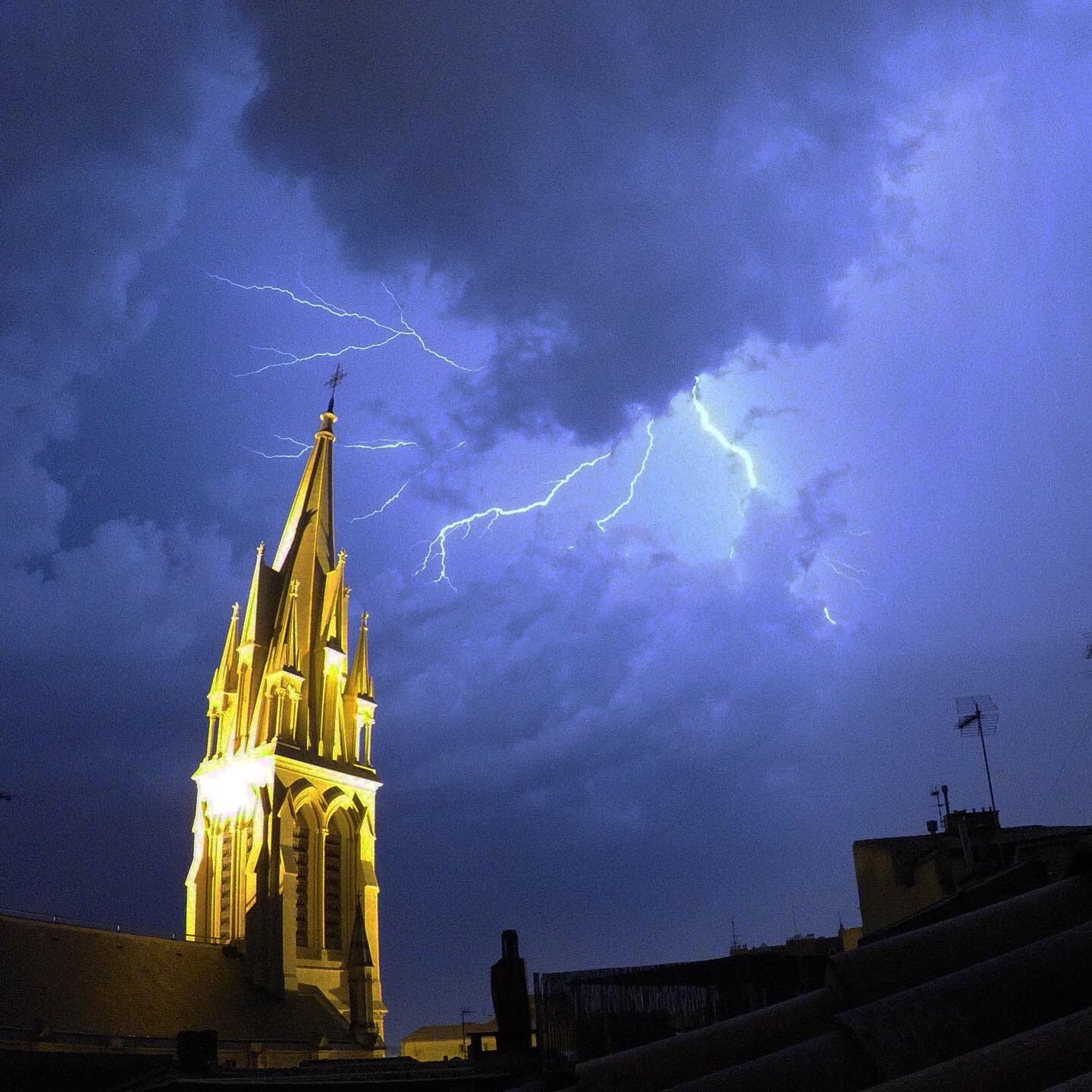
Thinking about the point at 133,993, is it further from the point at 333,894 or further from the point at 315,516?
the point at 315,516

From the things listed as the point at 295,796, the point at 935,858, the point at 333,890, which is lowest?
the point at 935,858

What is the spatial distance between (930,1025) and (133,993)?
35.5 meters

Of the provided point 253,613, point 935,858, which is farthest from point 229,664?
point 935,858

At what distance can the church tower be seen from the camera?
43875 mm

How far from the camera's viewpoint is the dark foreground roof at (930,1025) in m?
6.55

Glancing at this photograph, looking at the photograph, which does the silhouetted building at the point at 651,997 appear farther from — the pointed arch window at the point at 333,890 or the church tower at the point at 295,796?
the pointed arch window at the point at 333,890

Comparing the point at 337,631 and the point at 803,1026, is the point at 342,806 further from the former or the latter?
the point at 803,1026

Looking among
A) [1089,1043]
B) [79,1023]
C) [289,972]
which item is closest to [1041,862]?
[1089,1043]

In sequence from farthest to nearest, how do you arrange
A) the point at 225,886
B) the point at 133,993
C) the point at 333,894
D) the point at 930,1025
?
the point at 333,894
the point at 225,886
the point at 133,993
the point at 930,1025

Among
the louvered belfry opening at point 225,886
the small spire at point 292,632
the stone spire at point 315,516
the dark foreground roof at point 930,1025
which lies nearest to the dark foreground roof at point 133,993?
the louvered belfry opening at point 225,886

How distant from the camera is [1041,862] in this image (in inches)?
518

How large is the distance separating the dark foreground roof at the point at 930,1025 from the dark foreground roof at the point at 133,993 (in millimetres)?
28486

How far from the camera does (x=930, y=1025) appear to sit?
788 centimetres

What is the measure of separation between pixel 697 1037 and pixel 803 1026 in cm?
92
